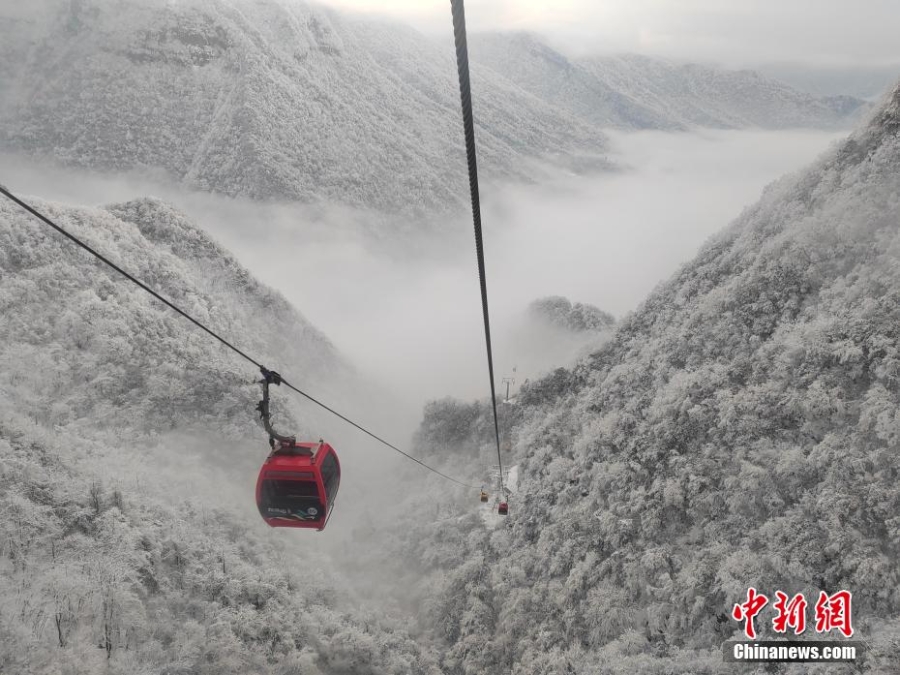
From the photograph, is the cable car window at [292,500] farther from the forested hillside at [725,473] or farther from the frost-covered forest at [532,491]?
the forested hillside at [725,473]

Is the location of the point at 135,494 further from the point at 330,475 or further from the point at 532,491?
the point at 532,491

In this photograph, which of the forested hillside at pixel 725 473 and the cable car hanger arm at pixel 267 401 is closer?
the cable car hanger arm at pixel 267 401

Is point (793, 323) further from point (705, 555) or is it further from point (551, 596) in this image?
point (551, 596)

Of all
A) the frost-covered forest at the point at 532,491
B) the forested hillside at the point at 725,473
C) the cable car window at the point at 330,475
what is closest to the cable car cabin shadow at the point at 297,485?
the cable car window at the point at 330,475

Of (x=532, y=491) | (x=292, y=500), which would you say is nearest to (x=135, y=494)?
(x=292, y=500)

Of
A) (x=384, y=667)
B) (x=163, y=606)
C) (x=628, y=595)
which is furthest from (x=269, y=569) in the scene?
(x=628, y=595)

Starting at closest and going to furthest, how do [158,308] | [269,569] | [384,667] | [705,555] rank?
[705,555], [384,667], [269,569], [158,308]

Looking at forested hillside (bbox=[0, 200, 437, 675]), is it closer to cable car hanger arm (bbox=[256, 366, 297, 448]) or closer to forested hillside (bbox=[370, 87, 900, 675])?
forested hillside (bbox=[370, 87, 900, 675])
